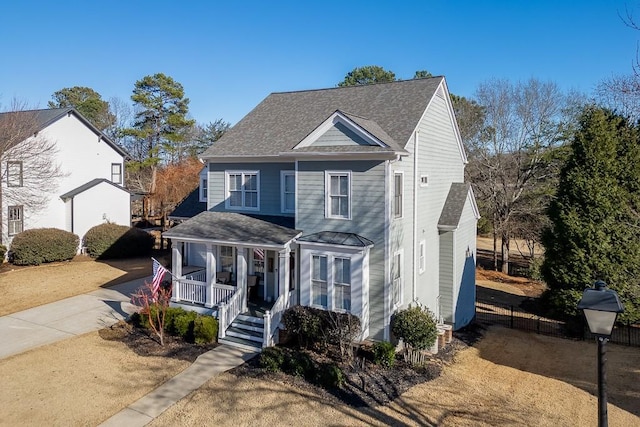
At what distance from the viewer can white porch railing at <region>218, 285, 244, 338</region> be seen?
45.4ft

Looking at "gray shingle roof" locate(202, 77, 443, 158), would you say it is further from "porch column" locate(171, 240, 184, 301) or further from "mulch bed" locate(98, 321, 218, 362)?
"mulch bed" locate(98, 321, 218, 362)

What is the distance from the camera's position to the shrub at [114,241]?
27281 mm

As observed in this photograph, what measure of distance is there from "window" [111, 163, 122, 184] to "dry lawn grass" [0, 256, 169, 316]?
7900 mm

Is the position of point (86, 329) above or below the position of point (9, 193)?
below

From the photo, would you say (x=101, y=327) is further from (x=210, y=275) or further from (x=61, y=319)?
(x=210, y=275)

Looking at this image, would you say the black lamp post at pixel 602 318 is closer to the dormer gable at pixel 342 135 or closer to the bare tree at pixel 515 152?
the dormer gable at pixel 342 135

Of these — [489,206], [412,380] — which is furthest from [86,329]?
[489,206]

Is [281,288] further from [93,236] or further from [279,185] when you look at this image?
[93,236]

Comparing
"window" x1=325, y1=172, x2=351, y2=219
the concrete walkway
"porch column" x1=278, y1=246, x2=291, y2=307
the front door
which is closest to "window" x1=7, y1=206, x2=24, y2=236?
the concrete walkway

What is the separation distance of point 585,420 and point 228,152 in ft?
46.2

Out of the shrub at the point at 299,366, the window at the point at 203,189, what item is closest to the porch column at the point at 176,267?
the window at the point at 203,189

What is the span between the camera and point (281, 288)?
550 inches

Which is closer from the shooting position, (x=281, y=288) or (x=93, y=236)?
(x=281, y=288)

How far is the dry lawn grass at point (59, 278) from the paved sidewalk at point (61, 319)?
0.98m
